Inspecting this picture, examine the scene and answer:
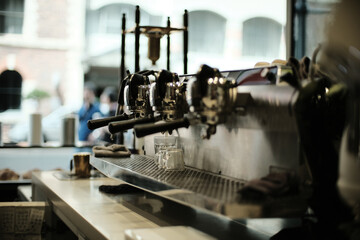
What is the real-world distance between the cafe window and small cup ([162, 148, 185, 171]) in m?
6.84

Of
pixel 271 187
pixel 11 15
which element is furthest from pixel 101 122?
pixel 11 15

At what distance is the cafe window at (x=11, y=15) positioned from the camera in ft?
25.3

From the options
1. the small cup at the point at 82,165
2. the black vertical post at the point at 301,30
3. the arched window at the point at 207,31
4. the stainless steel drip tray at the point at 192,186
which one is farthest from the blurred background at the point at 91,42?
the stainless steel drip tray at the point at 192,186

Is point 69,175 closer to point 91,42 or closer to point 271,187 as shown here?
point 271,187

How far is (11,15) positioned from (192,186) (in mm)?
7317

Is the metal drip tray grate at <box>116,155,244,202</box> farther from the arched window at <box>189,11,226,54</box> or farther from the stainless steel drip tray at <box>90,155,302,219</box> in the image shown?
the arched window at <box>189,11,226,54</box>

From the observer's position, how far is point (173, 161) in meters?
1.59

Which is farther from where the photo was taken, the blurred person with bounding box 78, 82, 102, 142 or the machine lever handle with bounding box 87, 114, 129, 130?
the blurred person with bounding box 78, 82, 102, 142

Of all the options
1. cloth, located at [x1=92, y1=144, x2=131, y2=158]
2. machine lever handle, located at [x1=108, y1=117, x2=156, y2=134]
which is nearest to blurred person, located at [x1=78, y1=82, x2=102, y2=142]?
cloth, located at [x1=92, y1=144, x2=131, y2=158]

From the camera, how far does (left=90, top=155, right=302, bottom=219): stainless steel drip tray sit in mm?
1039

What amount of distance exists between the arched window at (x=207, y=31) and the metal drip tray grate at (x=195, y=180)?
20.8 ft

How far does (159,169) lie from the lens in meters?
1.61

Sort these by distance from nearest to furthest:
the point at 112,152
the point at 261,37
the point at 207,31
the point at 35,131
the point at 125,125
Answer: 1. the point at 125,125
2. the point at 112,152
3. the point at 35,131
4. the point at 261,37
5. the point at 207,31

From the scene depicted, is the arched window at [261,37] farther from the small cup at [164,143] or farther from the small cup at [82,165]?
the small cup at [164,143]
